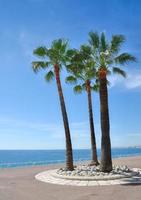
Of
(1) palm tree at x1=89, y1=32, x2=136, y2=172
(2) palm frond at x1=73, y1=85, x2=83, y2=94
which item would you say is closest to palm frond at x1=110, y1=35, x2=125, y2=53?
(1) palm tree at x1=89, y1=32, x2=136, y2=172

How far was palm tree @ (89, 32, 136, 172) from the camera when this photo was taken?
22.0 metres

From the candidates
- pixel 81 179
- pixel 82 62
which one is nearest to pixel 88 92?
pixel 82 62

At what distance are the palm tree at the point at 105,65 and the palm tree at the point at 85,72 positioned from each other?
23.0 inches

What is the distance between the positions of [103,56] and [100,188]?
9486 mm

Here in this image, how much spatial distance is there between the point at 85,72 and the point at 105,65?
4.40 metres

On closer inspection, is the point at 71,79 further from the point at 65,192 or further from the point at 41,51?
the point at 65,192

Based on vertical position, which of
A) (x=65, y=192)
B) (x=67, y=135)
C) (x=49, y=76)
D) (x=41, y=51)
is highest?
(x=41, y=51)

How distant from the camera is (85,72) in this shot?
88.1 feet

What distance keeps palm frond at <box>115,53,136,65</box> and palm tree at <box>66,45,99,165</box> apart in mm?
1726

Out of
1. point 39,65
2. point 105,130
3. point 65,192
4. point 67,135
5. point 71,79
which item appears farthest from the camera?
point 71,79

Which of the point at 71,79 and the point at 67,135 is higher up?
the point at 71,79

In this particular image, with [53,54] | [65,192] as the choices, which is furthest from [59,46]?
[65,192]

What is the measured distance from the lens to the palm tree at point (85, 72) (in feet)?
76.9

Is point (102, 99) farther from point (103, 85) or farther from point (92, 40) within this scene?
point (92, 40)
